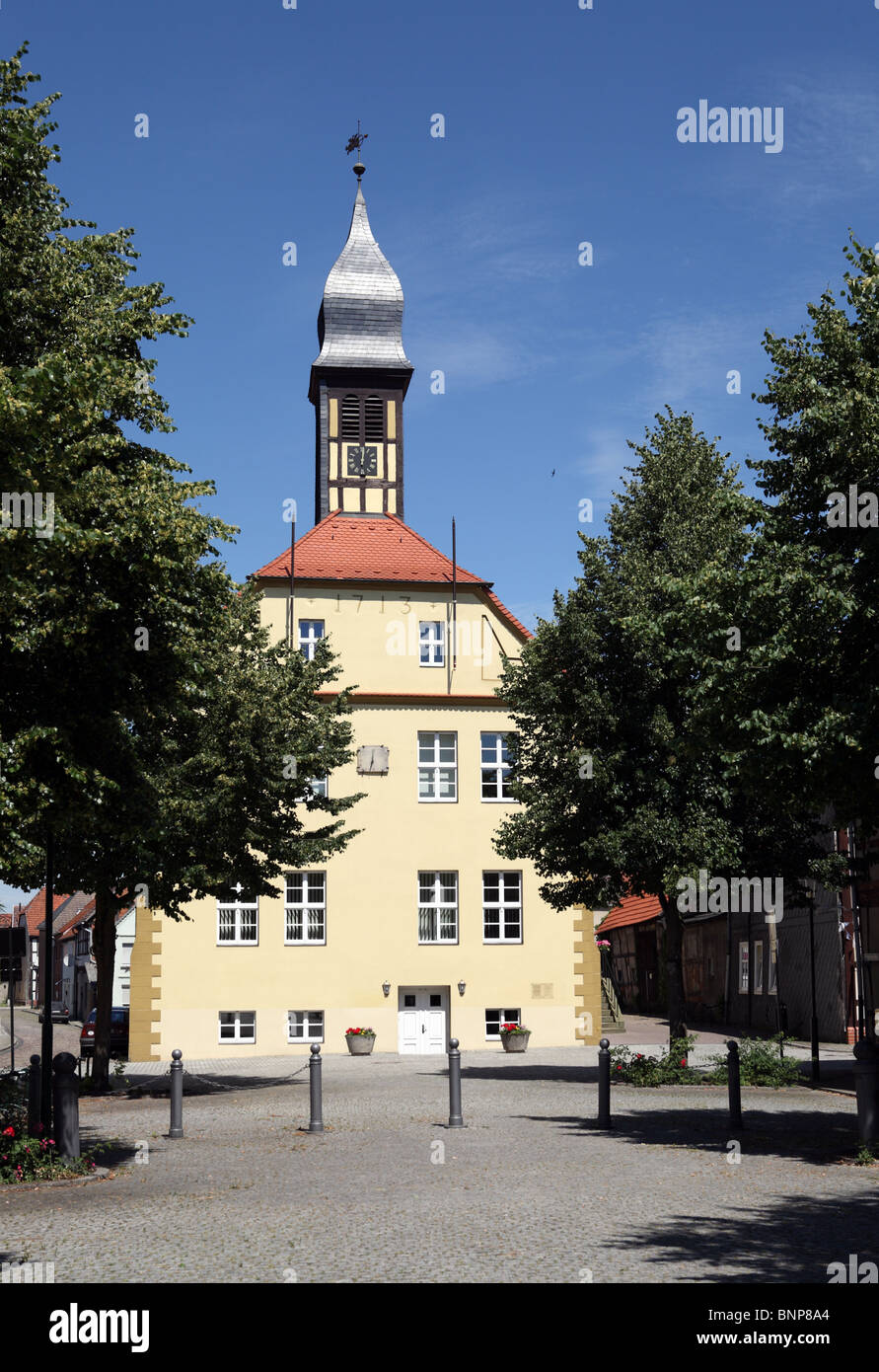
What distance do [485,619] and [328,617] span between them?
4.20 metres

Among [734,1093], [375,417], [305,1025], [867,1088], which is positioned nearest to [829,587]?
[867,1088]

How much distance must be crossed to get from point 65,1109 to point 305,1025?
2280cm

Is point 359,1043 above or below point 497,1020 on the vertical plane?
below

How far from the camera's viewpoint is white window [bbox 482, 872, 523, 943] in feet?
121

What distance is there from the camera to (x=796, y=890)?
23891 mm

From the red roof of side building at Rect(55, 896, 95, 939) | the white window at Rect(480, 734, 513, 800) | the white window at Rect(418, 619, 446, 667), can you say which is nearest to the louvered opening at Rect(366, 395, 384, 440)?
the white window at Rect(418, 619, 446, 667)

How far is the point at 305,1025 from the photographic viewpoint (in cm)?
3553

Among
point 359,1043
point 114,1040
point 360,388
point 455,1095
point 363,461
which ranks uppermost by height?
point 360,388

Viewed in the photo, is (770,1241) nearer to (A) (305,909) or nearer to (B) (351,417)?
(A) (305,909)

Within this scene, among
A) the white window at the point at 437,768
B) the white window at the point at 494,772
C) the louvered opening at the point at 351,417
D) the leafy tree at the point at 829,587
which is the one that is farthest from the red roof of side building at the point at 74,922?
the leafy tree at the point at 829,587

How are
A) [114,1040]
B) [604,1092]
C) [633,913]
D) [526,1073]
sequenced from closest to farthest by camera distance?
[604,1092], [526,1073], [114,1040], [633,913]
